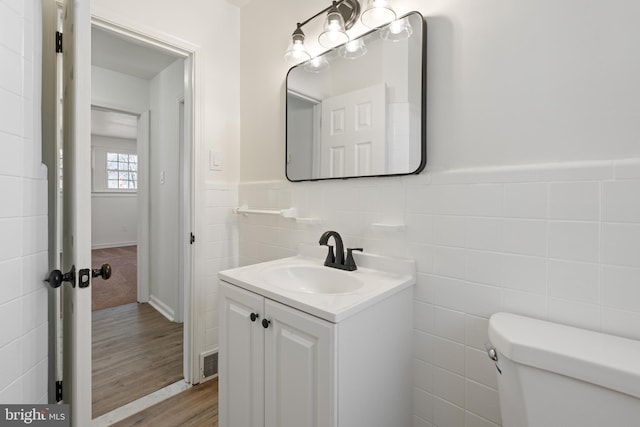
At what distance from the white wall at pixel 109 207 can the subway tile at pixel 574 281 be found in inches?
262

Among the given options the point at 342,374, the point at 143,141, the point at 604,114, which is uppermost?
the point at 143,141

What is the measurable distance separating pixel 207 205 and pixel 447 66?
1.51 m

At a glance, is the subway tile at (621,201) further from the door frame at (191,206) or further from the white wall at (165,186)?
the white wall at (165,186)

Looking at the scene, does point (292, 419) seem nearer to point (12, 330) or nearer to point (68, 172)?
point (12, 330)

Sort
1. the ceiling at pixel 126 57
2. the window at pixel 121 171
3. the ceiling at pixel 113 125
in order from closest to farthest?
the ceiling at pixel 126 57 < the ceiling at pixel 113 125 < the window at pixel 121 171

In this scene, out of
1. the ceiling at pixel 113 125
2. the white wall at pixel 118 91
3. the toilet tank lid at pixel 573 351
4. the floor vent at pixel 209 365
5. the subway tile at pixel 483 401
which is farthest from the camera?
the ceiling at pixel 113 125

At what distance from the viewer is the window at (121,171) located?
6340mm

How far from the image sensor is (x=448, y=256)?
3.58 ft

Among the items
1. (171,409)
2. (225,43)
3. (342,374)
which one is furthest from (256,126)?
(171,409)

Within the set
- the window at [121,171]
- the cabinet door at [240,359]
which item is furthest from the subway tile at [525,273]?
the window at [121,171]

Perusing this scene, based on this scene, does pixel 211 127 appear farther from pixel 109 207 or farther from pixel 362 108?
pixel 109 207

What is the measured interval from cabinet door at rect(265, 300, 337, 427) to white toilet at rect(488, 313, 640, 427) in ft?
1.55

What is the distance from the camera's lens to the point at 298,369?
0.92 m

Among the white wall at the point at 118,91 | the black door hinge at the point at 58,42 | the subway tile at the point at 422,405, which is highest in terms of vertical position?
the white wall at the point at 118,91
